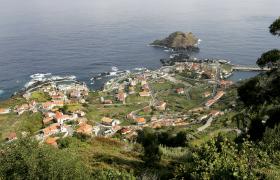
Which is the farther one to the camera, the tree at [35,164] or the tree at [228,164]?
the tree at [35,164]

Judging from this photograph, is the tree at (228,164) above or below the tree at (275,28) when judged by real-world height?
below

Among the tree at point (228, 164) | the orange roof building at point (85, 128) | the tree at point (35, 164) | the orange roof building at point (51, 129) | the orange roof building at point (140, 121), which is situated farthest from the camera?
the orange roof building at point (140, 121)

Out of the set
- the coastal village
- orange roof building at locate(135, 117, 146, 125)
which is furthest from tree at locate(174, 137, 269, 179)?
orange roof building at locate(135, 117, 146, 125)

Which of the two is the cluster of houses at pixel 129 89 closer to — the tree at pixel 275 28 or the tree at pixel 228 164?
the tree at pixel 275 28

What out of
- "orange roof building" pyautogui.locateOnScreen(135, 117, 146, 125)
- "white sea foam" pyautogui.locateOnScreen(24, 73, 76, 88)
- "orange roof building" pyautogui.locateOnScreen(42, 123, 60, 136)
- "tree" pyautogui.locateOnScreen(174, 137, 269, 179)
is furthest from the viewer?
"white sea foam" pyautogui.locateOnScreen(24, 73, 76, 88)

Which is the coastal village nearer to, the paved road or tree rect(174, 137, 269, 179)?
the paved road

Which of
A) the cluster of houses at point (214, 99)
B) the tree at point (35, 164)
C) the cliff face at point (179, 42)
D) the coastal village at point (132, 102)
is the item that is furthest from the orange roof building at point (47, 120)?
the cliff face at point (179, 42)
